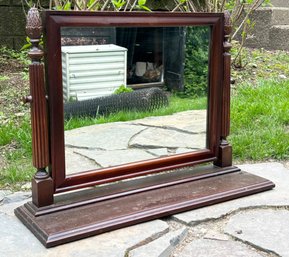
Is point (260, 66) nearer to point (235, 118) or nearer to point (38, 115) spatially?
point (235, 118)

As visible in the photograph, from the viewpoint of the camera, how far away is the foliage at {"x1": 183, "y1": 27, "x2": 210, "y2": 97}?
247cm

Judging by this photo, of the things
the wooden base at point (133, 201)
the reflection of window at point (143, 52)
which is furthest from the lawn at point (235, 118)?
the wooden base at point (133, 201)

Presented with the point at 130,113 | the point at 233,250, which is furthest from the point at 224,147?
the point at 233,250

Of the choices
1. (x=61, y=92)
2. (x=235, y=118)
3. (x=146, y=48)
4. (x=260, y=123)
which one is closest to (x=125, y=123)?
(x=146, y=48)

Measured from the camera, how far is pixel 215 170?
259 cm

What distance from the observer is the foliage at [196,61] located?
2474 mm

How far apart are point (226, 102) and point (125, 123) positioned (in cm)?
51

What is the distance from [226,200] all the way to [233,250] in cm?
43

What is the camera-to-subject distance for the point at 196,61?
2551 millimetres

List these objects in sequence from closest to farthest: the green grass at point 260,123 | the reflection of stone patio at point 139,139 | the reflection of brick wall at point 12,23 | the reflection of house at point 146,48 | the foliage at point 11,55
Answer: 1. the reflection of house at point 146,48
2. the reflection of stone patio at point 139,139
3. the green grass at point 260,123
4. the foliage at point 11,55
5. the reflection of brick wall at point 12,23

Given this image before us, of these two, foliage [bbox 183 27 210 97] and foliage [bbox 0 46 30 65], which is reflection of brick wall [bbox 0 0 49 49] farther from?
foliage [bbox 183 27 210 97]

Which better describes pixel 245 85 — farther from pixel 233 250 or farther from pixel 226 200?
pixel 233 250

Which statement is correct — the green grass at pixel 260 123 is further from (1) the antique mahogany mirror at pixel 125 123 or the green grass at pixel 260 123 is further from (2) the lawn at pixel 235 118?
(1) the antique mahogany mirror at pixel 125 123

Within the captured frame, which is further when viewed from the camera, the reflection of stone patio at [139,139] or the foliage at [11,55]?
the foliage at [11,55]
